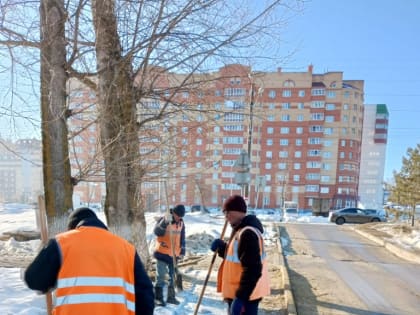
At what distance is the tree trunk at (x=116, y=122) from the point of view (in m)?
3.99

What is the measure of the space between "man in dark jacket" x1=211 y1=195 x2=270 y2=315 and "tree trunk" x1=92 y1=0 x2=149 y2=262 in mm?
2079

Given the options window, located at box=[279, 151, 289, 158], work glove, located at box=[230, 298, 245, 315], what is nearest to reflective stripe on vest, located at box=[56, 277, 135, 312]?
work glove, located at box=[230, 298, 245, 315]

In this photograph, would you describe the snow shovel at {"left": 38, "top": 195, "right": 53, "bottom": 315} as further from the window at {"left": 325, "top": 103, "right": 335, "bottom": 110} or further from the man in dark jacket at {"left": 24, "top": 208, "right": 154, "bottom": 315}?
the window at {"left": 325, "top": 103, "right": 335, "bottom": 110}

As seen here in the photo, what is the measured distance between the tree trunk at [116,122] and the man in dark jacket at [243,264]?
2.08 meters

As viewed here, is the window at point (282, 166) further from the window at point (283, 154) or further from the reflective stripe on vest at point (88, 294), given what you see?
the reflective stripe on vest at point (88, 294)

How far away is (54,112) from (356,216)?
909 inches

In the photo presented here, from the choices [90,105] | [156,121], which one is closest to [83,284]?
[90,105]

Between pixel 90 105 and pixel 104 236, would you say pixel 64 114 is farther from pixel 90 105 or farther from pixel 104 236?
pixel 104 236

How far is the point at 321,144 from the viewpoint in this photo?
49.8 m

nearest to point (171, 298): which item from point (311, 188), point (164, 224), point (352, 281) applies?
point (164, 224)

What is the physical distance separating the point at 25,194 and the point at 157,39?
39.4m

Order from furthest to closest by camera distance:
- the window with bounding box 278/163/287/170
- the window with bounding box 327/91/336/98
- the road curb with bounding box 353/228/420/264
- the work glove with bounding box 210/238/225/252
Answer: the window with bounding box 327/91/336/98, the window with bounding box 278/163/287/170, the road curb with bounding box 353/228/420/264, the work glove with bounding box 210/238/225/252

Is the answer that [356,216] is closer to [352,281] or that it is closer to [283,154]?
[352,281]

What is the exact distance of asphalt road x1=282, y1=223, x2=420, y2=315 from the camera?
485cm
